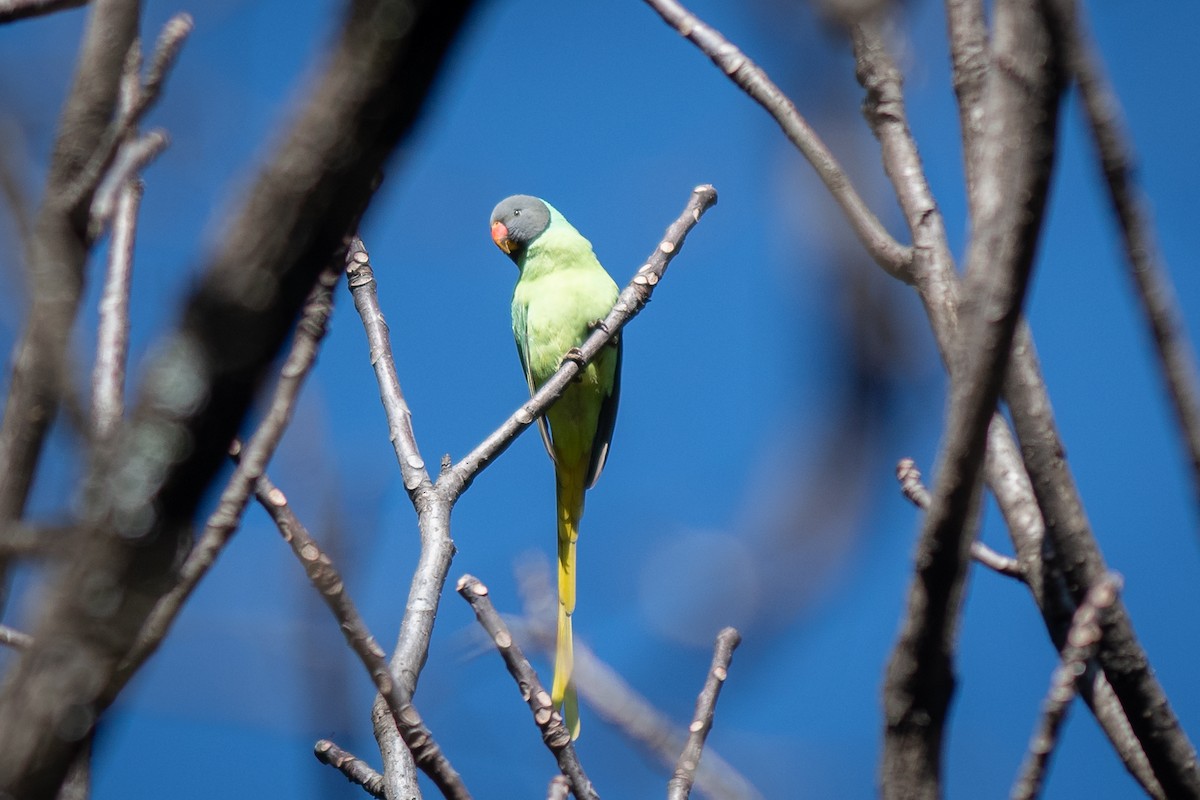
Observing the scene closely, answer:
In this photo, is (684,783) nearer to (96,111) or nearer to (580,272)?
(96,111)

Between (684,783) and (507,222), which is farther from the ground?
(507,222)

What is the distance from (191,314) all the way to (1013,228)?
79 cm

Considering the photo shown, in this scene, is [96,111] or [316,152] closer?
[316,152]

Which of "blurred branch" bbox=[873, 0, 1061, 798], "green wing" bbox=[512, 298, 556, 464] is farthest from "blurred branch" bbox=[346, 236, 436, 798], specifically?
"green wing" bbox=[512, 298, 556, 464]

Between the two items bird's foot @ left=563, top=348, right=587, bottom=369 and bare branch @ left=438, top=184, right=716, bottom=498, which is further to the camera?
bird's foot @ left=563, top=348, right=587, bottom=369

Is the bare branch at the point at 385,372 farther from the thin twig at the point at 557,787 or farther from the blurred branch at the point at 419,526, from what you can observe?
the thin twig at the point at 557,787

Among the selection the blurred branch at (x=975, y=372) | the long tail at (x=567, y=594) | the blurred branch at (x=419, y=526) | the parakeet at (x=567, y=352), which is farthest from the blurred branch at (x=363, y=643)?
the parakeet at (x=567, y=352)

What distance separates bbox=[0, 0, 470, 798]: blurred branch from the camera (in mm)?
867

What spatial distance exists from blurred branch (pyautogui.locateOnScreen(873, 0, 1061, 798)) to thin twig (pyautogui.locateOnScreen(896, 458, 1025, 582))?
0.35 meters

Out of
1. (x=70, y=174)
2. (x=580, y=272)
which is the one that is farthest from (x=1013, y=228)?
(x=580, y=272)

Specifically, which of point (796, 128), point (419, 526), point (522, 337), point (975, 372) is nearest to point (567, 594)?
point (522, 337)

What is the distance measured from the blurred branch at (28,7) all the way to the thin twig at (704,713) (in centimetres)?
160

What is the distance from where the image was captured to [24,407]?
1.35 metres

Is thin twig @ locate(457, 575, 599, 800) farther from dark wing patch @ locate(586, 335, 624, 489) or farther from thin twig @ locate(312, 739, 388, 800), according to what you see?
dark wing patch @ locate(586, 335, 624, 489)
